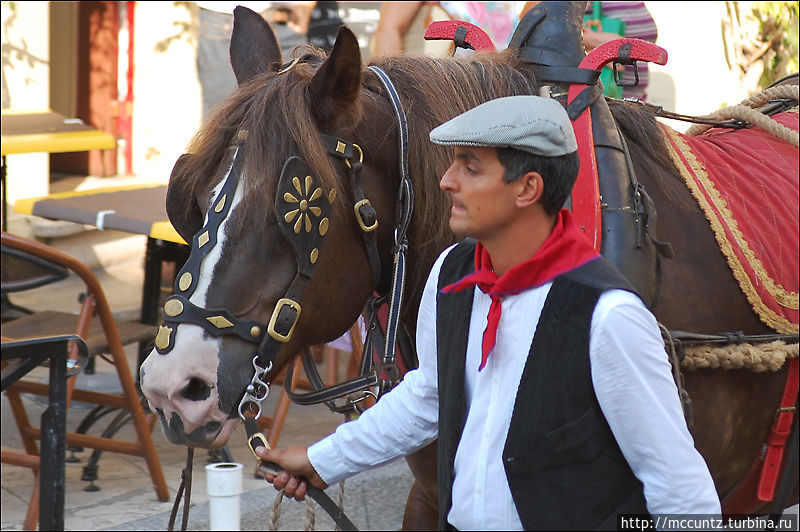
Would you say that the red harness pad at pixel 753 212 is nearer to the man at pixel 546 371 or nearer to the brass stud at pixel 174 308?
the man at pixel 546 371

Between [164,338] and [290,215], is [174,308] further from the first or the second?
[290,215]

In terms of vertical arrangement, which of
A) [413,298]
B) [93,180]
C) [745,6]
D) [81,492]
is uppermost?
[745,6]

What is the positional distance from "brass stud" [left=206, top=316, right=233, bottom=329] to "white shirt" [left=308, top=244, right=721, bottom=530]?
466mm

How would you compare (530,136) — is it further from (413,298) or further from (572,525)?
(413,298)

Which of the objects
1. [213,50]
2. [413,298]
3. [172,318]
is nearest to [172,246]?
[213,50]

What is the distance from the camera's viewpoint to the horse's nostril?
6.28ft

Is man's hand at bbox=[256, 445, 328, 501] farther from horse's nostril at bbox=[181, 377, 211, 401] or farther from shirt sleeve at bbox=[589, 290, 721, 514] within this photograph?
shirt sleeve at bbox=[589, 290, 721, 514]

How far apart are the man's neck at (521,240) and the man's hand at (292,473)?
558 mm

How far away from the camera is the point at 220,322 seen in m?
1.92

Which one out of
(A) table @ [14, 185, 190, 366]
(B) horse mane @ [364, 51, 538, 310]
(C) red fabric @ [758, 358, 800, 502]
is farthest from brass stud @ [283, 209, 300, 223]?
(A) table @ [14, 185, 190, 366]

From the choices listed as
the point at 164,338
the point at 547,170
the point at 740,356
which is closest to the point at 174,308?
the point at 164,338

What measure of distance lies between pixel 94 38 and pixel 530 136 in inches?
295

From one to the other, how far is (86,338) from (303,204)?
2150 mm

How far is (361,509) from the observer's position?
13.1 feet
